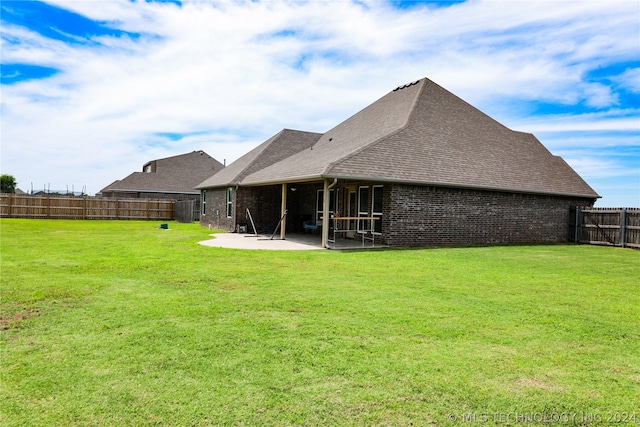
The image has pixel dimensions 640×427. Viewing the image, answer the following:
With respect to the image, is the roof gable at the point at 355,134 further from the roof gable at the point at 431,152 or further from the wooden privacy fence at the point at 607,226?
the wooden privacy fence at the point at 607,226

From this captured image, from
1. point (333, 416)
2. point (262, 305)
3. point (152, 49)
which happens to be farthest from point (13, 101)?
point (333, 416)

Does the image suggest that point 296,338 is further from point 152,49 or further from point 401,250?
point 152,49

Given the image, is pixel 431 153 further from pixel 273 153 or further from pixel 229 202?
pixel 229 202

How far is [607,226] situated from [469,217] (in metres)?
6.85

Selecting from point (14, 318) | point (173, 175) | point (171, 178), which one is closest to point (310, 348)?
point (14, 318)

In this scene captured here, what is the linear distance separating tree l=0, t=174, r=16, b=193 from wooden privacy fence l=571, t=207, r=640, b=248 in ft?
272

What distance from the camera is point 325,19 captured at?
1180cm

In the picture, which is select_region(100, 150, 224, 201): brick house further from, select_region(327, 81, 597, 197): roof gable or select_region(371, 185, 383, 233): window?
select_region(371, 185, 383, 233): window

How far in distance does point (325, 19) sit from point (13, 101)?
12.5 metres

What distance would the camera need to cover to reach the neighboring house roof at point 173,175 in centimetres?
4022

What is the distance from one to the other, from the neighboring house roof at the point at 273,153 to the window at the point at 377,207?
7.39m

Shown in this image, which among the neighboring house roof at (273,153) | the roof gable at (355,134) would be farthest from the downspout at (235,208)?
the roof gable at (355,134)

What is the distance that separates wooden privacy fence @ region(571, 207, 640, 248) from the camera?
17.4 m

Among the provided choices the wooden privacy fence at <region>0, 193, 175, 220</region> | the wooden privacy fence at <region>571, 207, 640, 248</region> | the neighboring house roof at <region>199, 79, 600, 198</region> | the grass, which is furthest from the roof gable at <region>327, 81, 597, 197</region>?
the wooden privacy fence at <region>0, 193, 175, 220</region>
